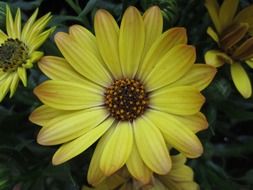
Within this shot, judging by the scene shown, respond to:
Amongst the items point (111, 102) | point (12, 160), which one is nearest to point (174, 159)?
point (111, 102)

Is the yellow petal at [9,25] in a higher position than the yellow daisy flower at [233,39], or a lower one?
higher

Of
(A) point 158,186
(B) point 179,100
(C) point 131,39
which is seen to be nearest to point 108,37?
(C) point 131,39

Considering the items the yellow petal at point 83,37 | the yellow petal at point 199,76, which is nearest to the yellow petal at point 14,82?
the yellow petal at point 83,37

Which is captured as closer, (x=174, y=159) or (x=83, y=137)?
(x=83, y=137)

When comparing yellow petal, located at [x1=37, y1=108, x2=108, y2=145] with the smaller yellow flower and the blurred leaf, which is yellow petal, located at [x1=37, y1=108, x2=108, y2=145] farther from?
the blurred leaf

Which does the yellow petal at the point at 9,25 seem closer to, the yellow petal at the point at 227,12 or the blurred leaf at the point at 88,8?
the blurred leaf at the point at 88,8

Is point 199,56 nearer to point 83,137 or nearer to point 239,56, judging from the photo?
point 239,56
